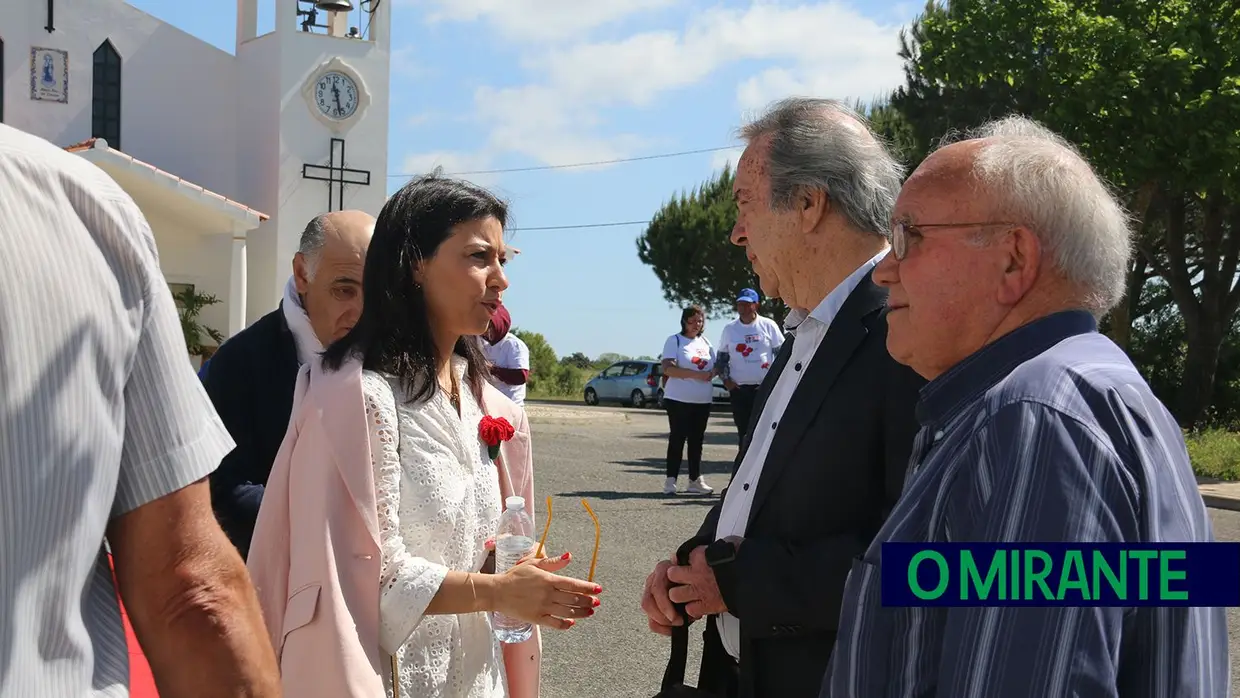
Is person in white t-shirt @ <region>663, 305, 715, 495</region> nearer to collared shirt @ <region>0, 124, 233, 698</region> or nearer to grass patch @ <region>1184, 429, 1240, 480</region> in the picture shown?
grass patch @ <region>1184, 429, 1240, 480</region>

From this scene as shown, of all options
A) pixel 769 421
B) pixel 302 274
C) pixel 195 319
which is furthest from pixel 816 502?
pixel 195 319

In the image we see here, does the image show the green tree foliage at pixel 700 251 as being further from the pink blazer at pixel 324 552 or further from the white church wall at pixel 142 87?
the pink blazer at pixel 324 552

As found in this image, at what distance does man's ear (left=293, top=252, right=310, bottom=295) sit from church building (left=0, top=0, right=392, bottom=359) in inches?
793

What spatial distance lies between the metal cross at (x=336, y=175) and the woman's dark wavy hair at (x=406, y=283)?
74.4ft

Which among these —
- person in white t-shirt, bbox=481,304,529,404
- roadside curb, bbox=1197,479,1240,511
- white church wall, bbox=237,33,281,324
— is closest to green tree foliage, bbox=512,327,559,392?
white church wall, bbox=237,33,281,324

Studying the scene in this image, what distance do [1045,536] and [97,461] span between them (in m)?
1.26

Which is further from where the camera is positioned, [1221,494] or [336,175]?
[336,175]

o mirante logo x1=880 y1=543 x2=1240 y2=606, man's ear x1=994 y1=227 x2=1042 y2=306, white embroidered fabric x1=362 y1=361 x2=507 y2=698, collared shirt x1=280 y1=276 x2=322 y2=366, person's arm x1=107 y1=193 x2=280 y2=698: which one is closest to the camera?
person's arm x1=107 y1=193 x2=280 y2=698

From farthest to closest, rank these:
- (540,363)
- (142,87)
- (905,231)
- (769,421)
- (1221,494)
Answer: (540,363)
(142,87)
(1221,494)
(769,421)
(905,231)

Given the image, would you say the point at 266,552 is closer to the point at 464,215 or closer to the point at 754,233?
the point at 464,215

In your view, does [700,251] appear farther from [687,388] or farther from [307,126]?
[687,388]

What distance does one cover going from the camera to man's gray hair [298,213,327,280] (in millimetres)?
3955

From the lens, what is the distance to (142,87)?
2516 centimetres

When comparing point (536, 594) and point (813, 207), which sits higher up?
point (813, 207)
